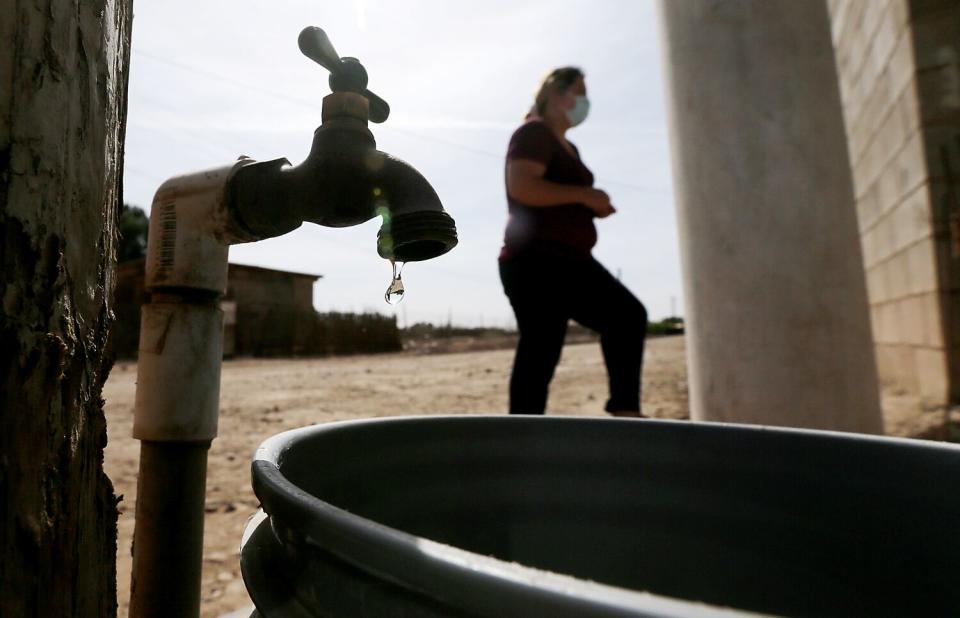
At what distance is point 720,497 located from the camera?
83 cm

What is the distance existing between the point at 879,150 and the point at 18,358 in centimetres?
496

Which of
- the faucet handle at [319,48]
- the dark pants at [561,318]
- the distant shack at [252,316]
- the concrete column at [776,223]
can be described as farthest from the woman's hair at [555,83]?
the distant shack at [252,316]

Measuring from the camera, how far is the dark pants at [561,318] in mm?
2131

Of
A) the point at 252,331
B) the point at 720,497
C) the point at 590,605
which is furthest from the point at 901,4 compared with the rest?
the point at 252,331

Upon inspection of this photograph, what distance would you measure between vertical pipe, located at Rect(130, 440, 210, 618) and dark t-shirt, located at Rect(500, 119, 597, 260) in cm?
152

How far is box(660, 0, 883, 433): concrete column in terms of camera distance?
2.19 m

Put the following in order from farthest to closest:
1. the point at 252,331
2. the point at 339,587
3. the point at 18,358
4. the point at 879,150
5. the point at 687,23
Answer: the point at 252,331 < the point at 879,150 < the point at 687,23 < the point at 18,358 < the point at 339,587

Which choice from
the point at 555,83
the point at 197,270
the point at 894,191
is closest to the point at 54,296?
the point at 197,270

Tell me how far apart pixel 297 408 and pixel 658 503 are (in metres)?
4.67

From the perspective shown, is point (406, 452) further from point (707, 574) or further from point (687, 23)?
point (687, 23)

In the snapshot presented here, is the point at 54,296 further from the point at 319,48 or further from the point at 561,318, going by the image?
the point at 561,318

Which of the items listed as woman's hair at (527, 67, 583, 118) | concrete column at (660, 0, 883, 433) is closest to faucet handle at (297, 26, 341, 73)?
woman's hair at (527, 67, 583, 118)

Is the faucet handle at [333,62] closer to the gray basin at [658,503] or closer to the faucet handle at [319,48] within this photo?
the faucet handle at [319,48]

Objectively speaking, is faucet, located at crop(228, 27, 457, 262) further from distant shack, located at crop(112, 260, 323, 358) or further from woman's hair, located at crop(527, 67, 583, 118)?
distant shack, located at crop(112, 260, 323, 358)
